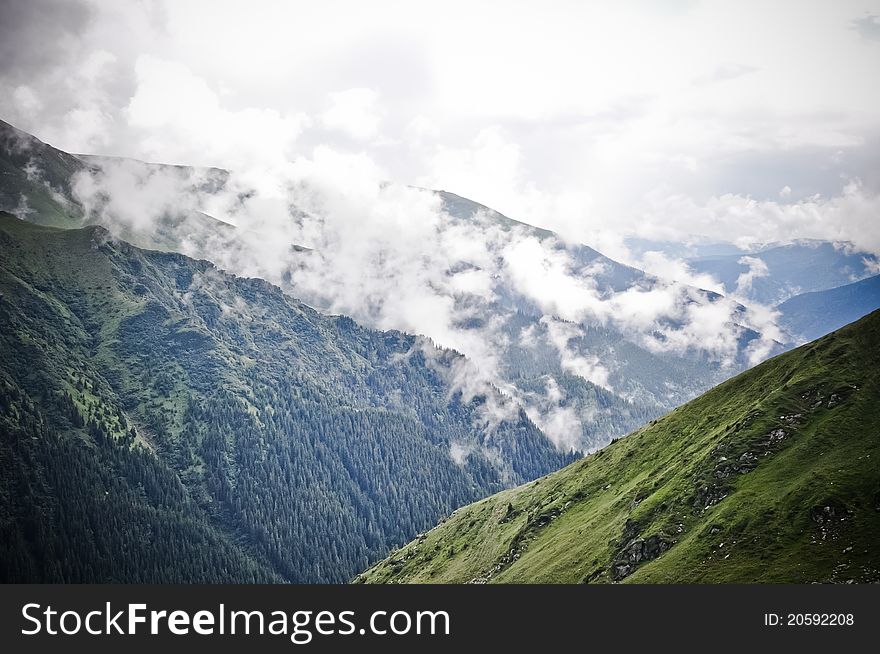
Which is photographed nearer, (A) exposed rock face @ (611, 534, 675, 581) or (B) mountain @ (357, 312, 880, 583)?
(B) mountain @ (357, 312, 880, 583)

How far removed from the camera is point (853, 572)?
89812 mm

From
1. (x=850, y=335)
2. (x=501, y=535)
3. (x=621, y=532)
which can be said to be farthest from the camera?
(x=501, y=535)

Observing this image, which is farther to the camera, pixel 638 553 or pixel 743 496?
pixel 638 553

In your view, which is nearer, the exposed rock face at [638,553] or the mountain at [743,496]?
the mountain at [743,496]

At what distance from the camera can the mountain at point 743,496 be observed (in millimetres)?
101000

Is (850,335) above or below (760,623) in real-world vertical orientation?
above

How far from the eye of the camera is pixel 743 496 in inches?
4683

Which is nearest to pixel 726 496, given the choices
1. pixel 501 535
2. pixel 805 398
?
pixel 805 398

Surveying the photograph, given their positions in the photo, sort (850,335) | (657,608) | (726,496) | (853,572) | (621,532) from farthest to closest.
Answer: (850,335)
(621,532)
(726,496)
(853,572)
(657,608)

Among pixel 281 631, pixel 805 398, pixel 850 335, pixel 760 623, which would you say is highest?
pixel 850 335

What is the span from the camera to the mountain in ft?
331

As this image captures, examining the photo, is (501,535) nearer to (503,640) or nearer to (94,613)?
(503,640)

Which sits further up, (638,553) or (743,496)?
(743,496)

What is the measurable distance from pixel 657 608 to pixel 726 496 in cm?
6049
